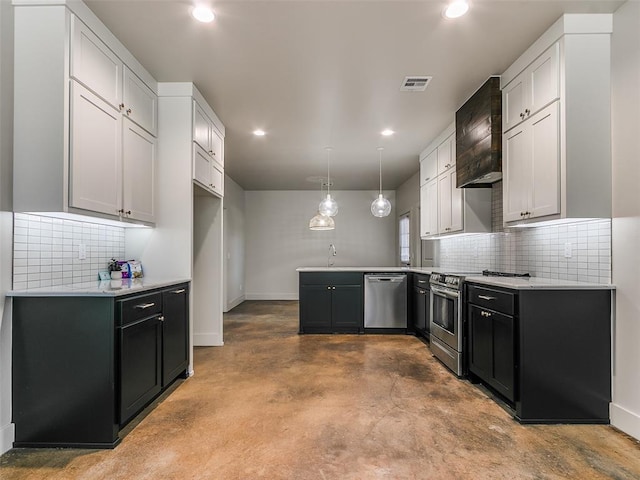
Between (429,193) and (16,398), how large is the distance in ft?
15.5

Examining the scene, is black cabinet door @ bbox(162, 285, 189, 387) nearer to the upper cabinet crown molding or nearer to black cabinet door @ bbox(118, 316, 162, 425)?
black cabinet door @ bbox(118, 316, 162, 425)

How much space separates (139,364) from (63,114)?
1601 millimetres

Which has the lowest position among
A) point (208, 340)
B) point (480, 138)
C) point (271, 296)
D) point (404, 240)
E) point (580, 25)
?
point (271, 296)

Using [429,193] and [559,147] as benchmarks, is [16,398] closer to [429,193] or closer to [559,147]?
[559,147]

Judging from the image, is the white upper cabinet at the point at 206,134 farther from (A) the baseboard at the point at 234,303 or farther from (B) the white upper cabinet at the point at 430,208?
(A) the baseboard at the point at 234,303

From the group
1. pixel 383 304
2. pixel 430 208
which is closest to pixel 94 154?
pixel 383 304

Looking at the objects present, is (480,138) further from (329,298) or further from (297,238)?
(297,238)

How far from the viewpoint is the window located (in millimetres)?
7848

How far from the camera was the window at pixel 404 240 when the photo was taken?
25.7 ft

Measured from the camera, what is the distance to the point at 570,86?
7.79 ft

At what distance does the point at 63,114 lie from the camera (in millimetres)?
2107

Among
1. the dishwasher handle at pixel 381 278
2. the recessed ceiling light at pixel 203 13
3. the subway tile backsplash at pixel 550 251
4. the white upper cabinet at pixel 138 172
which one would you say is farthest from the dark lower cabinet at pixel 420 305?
the recessed ceiling light at pixel 203 13

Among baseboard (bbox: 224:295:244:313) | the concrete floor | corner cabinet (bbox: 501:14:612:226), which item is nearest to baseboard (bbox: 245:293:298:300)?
baseboard (bbox: 224:295:244:313)

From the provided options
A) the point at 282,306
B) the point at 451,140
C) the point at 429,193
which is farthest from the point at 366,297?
the point at 282,306
